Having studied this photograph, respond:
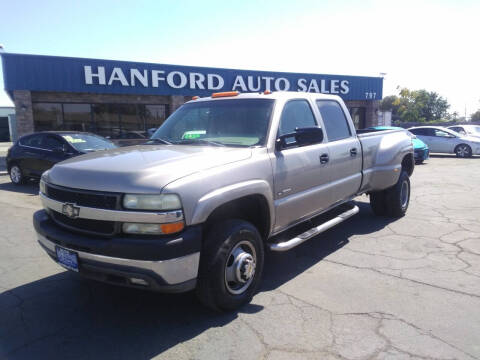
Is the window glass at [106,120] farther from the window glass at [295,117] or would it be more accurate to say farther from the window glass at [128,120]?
the window glass at [295,117]

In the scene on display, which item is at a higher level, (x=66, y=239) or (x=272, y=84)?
(x=272, y=84)

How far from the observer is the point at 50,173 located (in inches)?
131

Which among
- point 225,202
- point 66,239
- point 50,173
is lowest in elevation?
point 66,239

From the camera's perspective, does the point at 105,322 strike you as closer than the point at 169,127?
Yes

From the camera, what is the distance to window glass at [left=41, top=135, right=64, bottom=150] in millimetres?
9656

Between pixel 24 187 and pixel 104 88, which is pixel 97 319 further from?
pixel 104 88

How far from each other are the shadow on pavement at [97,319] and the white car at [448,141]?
1692 cm

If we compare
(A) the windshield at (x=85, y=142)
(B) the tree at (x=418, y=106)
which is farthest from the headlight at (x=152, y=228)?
(B) the tree at (x=418, y=106)

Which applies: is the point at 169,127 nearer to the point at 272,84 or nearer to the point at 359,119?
the point at 272,84

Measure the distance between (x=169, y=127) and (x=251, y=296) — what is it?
226 cm

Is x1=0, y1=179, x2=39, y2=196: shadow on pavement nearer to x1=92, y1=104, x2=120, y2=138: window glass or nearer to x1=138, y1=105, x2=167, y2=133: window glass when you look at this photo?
x1=92, y1=104, x2=120, y2=138: window glass

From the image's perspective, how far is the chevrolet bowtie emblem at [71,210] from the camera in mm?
2914

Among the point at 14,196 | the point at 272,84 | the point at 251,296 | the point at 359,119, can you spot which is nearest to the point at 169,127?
the point at 251,296

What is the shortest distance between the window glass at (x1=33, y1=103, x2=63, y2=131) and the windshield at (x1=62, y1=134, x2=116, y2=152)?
865 centimetres
